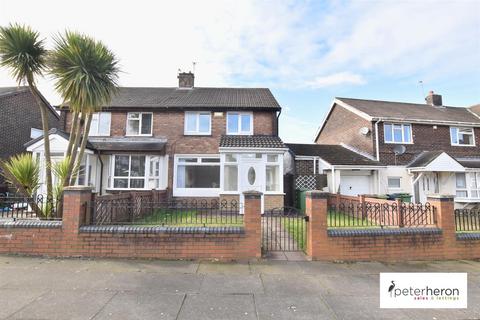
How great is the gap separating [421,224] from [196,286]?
223 inches

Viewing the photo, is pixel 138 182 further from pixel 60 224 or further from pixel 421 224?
pixel 421 224

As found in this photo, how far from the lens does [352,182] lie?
14266 millimetres

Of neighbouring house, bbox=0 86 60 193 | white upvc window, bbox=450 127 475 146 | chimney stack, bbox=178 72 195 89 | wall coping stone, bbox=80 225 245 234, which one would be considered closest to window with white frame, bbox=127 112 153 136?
chimney stack, bbox=178 72 195 89

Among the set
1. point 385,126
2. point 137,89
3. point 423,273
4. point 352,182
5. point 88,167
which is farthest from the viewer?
point 137,89

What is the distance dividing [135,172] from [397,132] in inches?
578

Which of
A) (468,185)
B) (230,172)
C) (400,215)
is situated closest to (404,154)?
(468,185)

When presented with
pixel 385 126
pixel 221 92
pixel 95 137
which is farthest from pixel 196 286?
pixel 385 126

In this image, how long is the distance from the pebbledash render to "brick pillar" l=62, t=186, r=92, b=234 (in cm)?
617

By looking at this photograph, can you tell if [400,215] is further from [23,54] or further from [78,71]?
[23,54]

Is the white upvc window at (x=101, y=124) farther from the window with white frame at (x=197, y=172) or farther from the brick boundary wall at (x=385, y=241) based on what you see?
the brick boundary wall at (x=385, y=241)

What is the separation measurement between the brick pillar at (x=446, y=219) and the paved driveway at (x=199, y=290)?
522 millimetres

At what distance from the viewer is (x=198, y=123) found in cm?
1341

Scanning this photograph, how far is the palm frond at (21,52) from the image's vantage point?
656 cm

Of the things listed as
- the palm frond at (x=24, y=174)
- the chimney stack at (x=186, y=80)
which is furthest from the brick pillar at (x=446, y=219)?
the chimney stack at (x=186, y=80)
